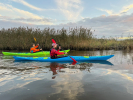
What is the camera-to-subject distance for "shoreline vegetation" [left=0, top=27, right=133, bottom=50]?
1316 cm

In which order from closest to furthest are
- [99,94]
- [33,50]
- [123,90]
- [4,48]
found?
[99,94]
[123,90]
[33,50]
[4,48]

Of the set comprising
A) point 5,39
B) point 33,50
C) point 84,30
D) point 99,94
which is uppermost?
point 84,30

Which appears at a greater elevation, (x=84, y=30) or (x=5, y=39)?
(x=84, y=30)

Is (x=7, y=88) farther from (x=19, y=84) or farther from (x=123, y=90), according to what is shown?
(x=123, y=90)

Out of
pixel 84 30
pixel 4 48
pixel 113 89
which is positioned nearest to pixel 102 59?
pixel 113 89

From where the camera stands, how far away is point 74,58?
6930 mm

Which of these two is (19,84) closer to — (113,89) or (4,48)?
A: (113,89)

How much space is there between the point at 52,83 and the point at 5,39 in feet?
44.9

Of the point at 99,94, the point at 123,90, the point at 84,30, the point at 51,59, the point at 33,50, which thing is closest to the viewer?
the point at 99,94

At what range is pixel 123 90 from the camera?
274cm

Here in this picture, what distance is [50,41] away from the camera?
1354 centimetres

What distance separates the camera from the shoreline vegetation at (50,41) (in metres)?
13.2

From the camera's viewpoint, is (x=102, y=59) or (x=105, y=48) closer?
(x=102, y=59)

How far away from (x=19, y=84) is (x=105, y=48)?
12854 millimetres
